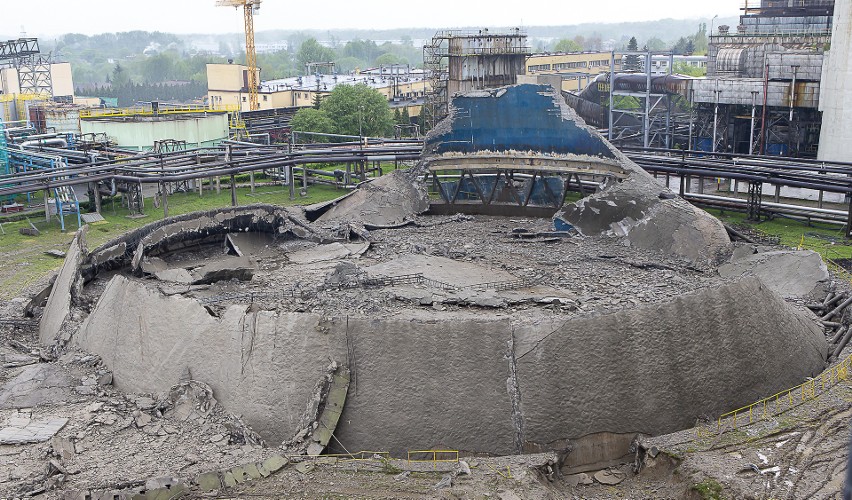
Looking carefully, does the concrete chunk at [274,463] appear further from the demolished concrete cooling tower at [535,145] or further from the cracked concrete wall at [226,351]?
the demolished concrete cooling tower at [535,145]

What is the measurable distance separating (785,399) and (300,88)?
56206mm

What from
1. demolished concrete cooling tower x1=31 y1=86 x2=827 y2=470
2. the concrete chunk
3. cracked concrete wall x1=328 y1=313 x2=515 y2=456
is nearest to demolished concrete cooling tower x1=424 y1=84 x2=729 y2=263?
demolished concrete cooling tower x1=31 y1=86 x2=827 y2=470

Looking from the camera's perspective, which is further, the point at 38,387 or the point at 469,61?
the point at 469,61

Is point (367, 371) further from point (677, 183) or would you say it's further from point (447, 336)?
point (677, 183)

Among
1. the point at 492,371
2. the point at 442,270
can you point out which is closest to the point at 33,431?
the point at 492,371

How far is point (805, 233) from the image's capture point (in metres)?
32.0

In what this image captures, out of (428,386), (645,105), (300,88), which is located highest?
(300,88)

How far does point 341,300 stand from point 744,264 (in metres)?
10.6

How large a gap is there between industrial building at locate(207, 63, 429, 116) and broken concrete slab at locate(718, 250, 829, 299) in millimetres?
43578

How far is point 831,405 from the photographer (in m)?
16.1

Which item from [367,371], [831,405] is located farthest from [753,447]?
[367,371]

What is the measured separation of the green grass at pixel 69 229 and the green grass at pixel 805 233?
60.1ft

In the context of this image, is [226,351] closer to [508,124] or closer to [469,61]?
[508,124]

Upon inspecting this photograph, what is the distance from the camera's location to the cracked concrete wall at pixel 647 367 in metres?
15.6
